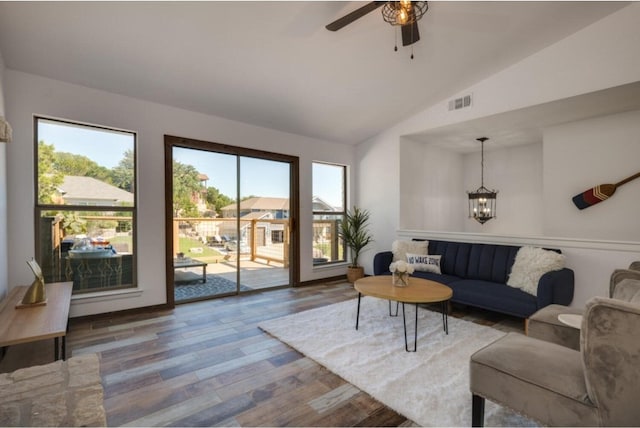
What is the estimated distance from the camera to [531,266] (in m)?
3.54

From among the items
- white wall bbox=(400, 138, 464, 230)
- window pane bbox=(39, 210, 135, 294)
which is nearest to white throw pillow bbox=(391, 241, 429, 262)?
white wall bbox=(400, 138, 464, 230)

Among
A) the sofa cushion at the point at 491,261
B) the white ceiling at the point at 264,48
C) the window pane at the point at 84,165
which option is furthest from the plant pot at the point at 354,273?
the window pane at the point at 84,165

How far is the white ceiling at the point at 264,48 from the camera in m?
2.71

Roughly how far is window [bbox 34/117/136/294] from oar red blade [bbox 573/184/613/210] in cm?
602

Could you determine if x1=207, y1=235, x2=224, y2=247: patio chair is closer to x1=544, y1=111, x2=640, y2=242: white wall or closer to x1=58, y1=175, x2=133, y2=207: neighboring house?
x1=58, y1=175, x2=133, y2=207: neighboring house

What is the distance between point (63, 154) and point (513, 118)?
5738 mm

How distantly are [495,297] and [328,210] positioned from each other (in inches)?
128

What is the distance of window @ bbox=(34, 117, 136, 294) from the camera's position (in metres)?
3.44

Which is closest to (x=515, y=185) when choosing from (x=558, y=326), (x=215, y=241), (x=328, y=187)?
(x=328, y=187)

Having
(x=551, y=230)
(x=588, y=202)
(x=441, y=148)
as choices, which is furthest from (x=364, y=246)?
(x=588, y=202)

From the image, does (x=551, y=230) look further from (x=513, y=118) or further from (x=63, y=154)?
(x=63, y=154)

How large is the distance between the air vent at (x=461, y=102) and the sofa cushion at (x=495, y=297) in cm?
252

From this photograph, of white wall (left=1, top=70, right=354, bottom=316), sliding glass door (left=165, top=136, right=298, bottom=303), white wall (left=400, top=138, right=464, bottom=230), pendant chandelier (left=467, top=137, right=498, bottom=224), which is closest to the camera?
white wall (left=1, top=70, right=354, bottom=316)

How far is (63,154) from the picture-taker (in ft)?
11.6
